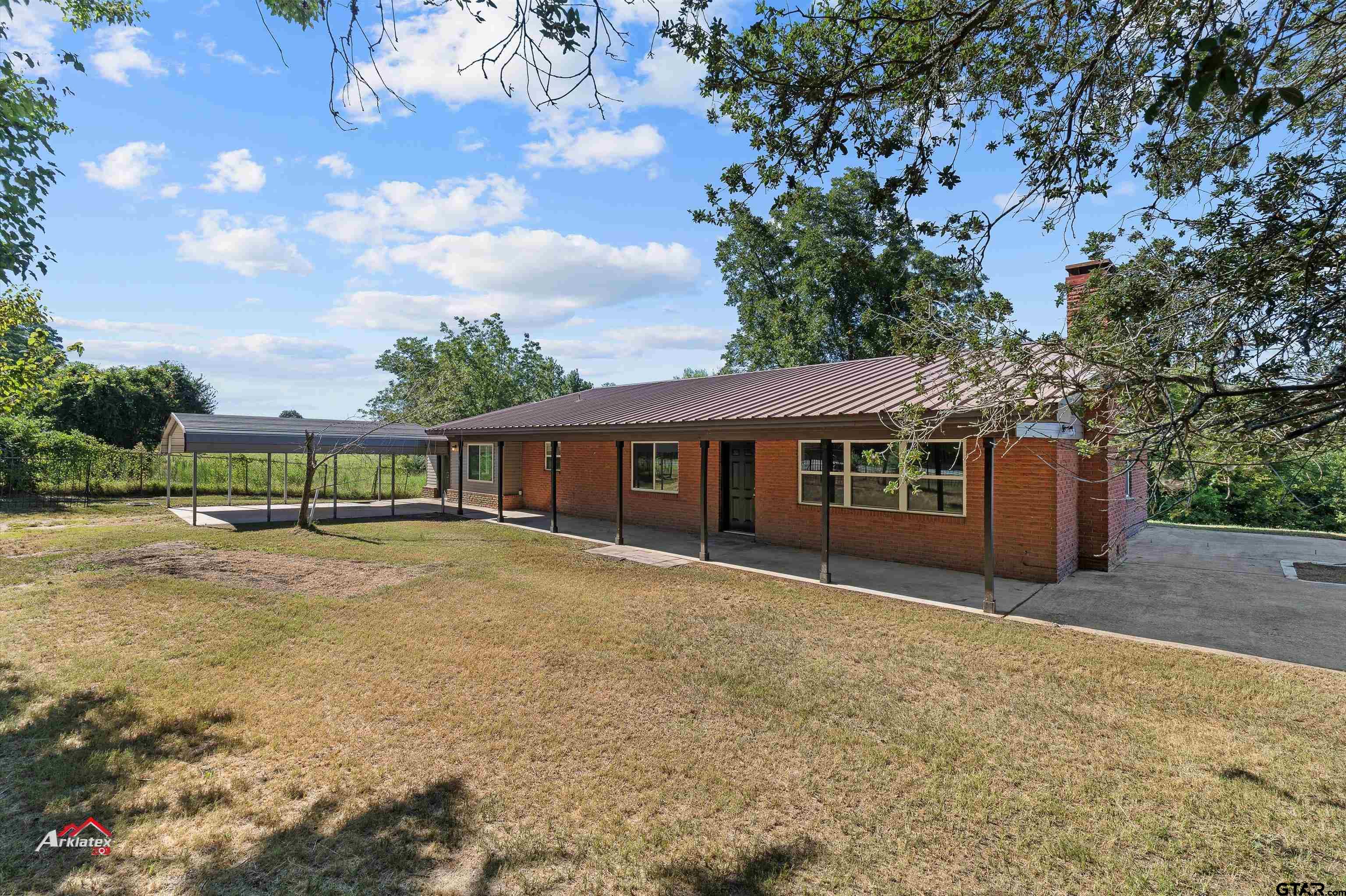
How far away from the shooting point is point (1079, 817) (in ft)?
10.7

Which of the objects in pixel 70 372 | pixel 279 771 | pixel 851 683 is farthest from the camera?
pixel 70 372

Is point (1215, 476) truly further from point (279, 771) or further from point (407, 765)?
point (279, 771)

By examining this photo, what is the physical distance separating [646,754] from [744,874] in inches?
47.6

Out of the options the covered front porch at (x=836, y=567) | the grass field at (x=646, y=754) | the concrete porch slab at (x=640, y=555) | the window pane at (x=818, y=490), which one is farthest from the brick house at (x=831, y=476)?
the grass field at (x=646, y=754)

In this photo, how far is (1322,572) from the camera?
9.52 m

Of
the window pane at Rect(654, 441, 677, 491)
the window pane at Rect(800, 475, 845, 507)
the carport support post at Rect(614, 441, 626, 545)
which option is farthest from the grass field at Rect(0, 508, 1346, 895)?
the window pane at Rect(654, 441, 677, 491)

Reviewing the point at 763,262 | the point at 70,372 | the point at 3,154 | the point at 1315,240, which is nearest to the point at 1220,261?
the point at 1315,240

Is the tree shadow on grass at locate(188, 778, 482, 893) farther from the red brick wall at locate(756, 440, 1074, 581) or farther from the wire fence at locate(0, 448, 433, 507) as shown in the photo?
the wire fence at locate(0, 448, 433, 507)

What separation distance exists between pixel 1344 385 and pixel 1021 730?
2808 mm

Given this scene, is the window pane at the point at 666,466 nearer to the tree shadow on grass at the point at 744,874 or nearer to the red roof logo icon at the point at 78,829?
the tree shadow on grass at the point at 744,874

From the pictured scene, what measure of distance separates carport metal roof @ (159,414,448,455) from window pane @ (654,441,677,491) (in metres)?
6.27

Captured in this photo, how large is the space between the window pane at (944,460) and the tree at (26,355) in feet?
41.3

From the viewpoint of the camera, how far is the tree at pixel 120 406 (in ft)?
97.1

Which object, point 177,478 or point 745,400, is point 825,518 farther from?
point 177,478
